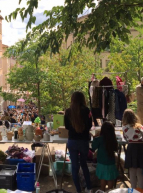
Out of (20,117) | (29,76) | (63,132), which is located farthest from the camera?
(20,117)

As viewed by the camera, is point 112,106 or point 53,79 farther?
point 53,79

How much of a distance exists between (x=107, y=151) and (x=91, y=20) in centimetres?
220

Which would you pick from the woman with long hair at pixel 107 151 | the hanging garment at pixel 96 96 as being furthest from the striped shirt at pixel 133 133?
the hanging garment at pixel 96 96

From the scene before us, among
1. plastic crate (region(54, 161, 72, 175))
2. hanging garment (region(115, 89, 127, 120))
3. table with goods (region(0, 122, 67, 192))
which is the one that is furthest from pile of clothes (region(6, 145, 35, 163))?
hanging garment (region(115, 89, 127, 120))

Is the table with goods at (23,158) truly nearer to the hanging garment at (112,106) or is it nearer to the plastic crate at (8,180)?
the plastic crate at (8,180)

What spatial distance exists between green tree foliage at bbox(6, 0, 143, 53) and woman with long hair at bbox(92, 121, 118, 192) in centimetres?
142

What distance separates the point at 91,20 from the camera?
495 centimetres

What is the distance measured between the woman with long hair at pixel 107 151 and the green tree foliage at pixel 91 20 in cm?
142

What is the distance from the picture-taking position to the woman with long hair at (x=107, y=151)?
4.76m

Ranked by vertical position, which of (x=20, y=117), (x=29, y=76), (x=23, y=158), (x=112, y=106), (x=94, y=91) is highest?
(x=29, y=76)

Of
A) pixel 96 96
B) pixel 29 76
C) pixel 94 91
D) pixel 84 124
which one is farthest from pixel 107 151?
pixel 29 76

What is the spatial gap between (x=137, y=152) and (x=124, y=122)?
1.67ft

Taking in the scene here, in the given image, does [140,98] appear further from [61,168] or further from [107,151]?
[61,168]

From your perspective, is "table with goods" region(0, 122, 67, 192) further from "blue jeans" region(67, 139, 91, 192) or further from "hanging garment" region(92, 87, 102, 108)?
"hanging garment" region(92, 87, 102, 108)
